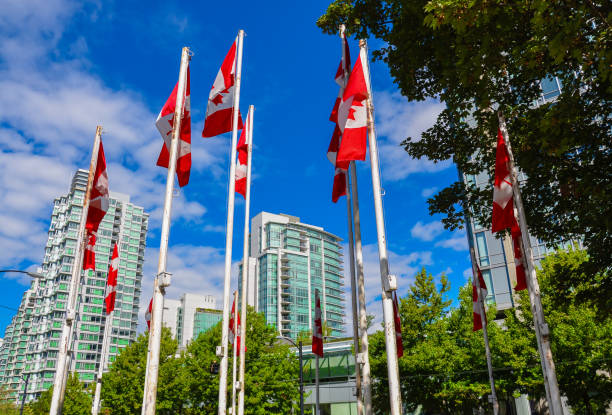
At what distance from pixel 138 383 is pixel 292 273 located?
10485 cm

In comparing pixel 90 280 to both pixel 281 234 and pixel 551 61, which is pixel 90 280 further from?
pixel 551 61

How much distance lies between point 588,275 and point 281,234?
13609 centimetres

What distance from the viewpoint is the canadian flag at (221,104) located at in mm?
14094

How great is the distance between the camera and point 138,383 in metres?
39.7

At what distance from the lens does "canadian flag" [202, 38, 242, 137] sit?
14094 mm

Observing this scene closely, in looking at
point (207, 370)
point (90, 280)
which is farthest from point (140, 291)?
point (207, 370)

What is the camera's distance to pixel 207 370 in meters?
35.2

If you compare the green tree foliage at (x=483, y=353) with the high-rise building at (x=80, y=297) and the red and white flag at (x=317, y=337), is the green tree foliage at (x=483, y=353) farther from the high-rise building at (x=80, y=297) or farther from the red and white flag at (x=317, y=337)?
the high-rise building at (x=80, y=297)

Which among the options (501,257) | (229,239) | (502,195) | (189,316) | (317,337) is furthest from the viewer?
(189,316)

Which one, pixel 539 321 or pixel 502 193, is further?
pixel 502 193

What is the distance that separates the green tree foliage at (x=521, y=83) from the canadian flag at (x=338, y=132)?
137 cm

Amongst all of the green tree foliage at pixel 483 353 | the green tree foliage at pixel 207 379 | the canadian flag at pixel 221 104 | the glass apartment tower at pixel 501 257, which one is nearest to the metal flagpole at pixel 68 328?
the canadian flag at pixel 221 104

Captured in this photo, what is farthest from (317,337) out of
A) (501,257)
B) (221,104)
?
(501,257)

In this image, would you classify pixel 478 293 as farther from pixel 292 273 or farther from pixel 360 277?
pixel 292 273
